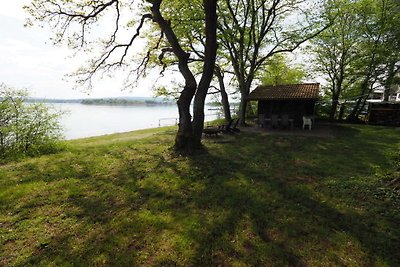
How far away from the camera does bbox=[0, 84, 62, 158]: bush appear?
1033cm

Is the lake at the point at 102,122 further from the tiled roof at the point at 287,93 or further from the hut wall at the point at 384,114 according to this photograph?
the hut wall at the point at 384,114

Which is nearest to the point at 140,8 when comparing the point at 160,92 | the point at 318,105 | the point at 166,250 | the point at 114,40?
the point at 114,40

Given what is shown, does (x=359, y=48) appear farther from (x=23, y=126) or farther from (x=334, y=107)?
(x=23, y=126)

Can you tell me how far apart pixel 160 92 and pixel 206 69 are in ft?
44.5

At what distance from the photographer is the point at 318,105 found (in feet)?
79.0

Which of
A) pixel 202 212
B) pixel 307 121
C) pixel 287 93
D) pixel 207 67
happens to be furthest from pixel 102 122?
pixel 202 212

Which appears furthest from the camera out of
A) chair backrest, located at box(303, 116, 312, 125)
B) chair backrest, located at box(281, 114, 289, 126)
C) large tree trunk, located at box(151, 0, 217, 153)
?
chair backrest, located at box(281, 114, 289, 126)

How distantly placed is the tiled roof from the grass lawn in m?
8.66

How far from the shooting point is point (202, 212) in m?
5.39

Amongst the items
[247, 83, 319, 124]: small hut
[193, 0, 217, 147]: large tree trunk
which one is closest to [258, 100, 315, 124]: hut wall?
[247, 83, 319, 124]: small hut

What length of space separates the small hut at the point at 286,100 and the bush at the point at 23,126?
13.5m

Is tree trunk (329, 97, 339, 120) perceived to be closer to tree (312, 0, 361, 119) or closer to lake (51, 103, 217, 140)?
tree (312, 0, 361, 119)

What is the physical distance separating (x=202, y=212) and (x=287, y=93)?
15248mm

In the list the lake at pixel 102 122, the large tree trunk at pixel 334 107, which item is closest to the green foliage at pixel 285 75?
the large tree trunk at pixel 334 107
